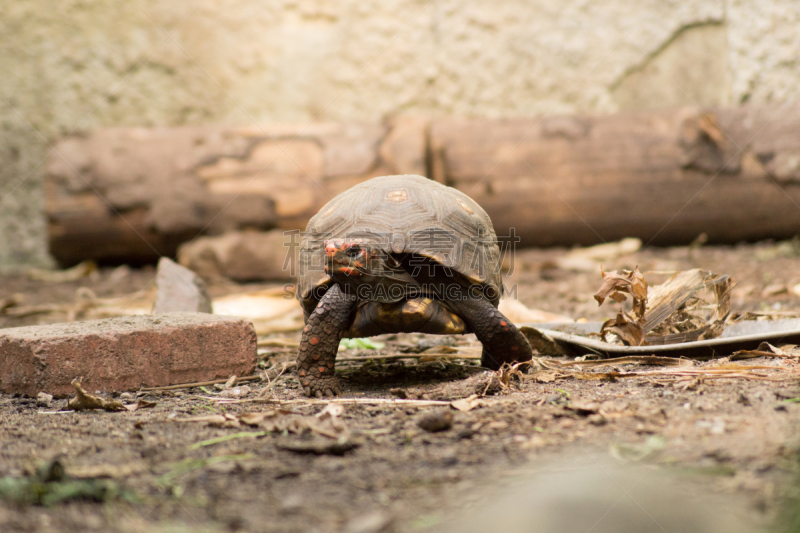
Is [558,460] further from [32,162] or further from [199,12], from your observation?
[32,162]

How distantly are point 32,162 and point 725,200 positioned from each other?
21.3 feet

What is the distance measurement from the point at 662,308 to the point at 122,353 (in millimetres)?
2077

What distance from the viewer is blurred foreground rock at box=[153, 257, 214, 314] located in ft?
10.7

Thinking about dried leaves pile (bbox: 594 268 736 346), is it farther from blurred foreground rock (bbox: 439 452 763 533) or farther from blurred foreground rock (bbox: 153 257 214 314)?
blurred foreground rock (bbox: 153 257 214 314)

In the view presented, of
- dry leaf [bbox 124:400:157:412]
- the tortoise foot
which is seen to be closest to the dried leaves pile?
the tortoise foot

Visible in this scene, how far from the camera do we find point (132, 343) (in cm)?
226

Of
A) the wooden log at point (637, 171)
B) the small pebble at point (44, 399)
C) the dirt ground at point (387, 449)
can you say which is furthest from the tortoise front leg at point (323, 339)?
the wooden log at point (637, 171)

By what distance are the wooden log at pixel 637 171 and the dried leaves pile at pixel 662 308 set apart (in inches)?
117

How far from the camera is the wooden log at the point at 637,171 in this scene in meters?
5.26

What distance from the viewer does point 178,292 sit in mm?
3322

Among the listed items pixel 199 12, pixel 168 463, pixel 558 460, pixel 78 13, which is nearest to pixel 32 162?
pixel 78 13

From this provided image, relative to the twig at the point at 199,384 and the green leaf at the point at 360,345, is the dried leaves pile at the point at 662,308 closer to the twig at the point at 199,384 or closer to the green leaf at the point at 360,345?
the green leaf at the point at 360,345

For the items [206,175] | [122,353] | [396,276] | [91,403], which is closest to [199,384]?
[122,353]

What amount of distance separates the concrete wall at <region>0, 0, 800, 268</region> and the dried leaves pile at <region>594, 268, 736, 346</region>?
13.2 ft
